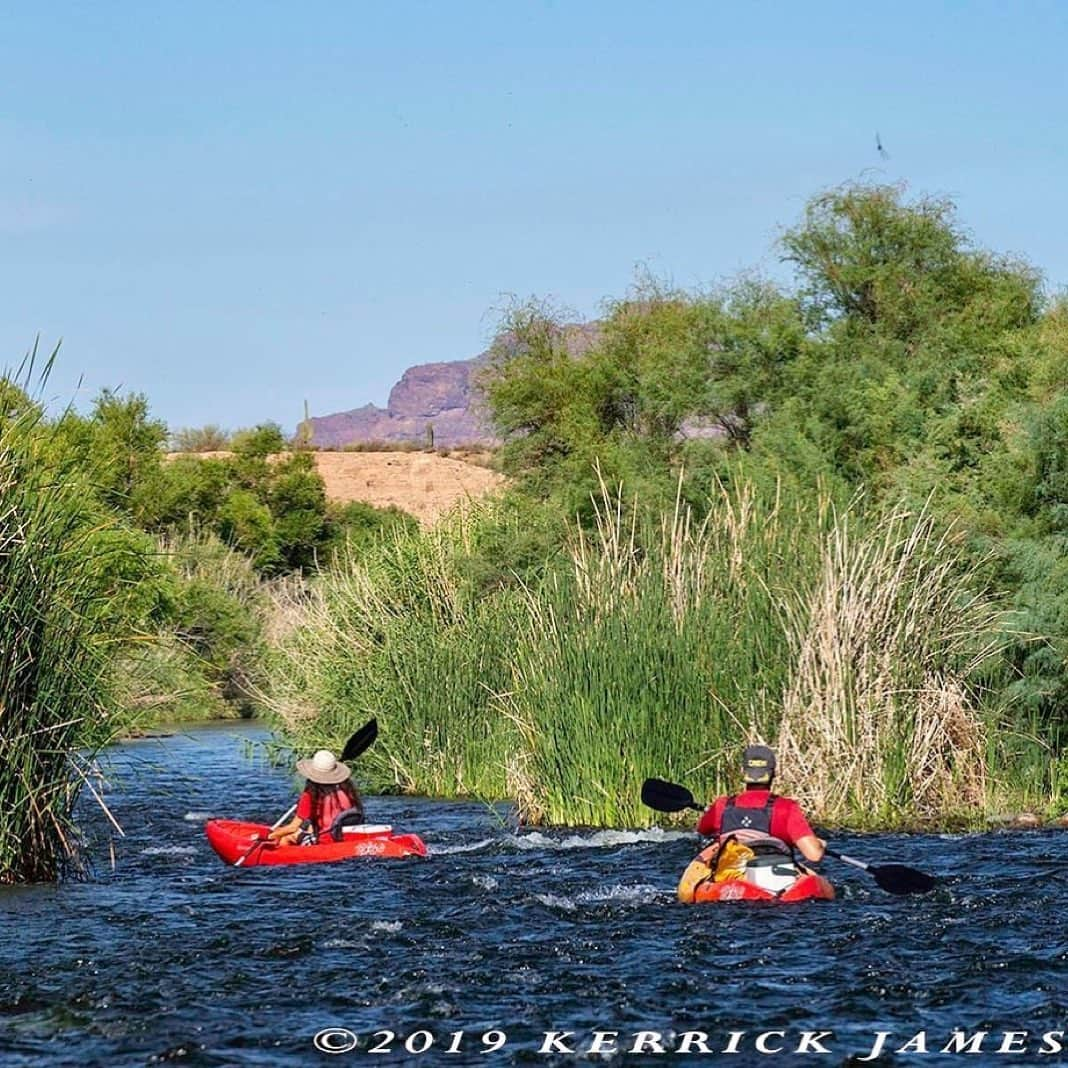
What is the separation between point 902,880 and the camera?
12.4m

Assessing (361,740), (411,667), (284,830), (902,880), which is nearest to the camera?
(902,880)

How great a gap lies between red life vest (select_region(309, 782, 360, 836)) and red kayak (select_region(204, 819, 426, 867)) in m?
0.45

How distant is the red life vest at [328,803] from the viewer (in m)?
16.2

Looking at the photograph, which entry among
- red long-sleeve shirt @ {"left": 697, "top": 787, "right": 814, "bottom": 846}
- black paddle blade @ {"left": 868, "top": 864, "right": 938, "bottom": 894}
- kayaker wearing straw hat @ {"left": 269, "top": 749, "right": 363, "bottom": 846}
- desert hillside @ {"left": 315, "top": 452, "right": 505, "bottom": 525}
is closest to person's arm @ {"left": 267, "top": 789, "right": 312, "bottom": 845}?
kayaker wearing straw hat @ {"left": 269, "top": 749, "right": 363, "bottom": 846}

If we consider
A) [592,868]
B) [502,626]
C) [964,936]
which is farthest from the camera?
[502,626]

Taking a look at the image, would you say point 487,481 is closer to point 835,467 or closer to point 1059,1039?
point 835,467

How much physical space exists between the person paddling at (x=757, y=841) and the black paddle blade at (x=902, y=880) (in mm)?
421

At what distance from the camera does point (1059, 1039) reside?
914cm

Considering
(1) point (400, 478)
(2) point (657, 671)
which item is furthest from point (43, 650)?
(1) point (400, 478)

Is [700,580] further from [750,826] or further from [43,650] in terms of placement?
[43,650]

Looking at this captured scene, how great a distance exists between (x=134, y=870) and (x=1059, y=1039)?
824cm

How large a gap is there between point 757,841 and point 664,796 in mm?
1582

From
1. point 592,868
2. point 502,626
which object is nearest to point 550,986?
point 592,868

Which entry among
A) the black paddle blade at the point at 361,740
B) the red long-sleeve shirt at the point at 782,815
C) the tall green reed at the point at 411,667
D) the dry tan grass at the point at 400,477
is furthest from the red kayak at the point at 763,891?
the dry tan grass at the point at 400,477
